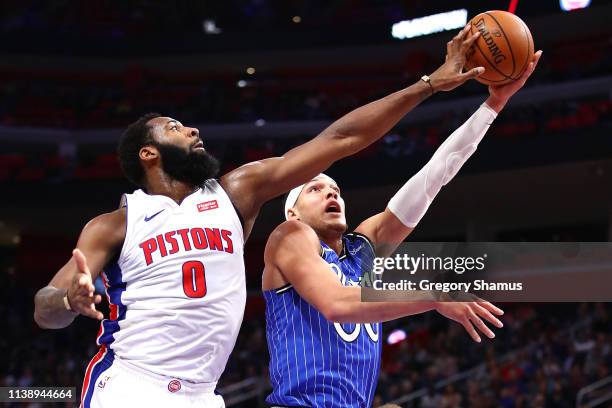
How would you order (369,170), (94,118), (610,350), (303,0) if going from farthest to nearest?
(303,0) < (94,118) < (369,170) < (610,350)

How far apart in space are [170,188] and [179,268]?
420 millimetres

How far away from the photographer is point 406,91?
3.75 meters

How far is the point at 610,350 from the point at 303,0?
1543cm

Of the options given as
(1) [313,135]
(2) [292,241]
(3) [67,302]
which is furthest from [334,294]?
(1) [313,135]

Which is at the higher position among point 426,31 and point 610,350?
point 426,31

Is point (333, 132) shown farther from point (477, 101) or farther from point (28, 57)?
point (28, 57)

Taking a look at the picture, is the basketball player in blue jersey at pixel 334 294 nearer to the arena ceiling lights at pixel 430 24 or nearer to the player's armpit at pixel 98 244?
the player's armpit at pixel 98 244

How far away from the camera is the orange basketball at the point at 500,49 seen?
4.04 metres

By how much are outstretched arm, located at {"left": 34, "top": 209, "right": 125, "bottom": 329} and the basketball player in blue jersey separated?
791mm

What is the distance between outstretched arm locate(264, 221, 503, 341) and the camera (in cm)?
329

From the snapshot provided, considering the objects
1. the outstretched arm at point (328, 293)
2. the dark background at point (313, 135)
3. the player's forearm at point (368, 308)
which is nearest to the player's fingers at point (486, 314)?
the outstretched arm at point (328, 293)

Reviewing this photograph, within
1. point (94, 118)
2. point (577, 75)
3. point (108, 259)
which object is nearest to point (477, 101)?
point (577, 75)

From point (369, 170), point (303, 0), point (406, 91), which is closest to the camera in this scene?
point (406, 91)

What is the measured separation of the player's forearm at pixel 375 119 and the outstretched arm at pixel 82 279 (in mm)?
970
